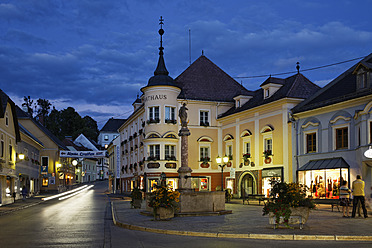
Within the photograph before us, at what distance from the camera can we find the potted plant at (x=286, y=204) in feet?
49.7

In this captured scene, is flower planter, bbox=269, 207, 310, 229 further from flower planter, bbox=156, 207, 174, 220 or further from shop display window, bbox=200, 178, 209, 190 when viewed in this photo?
shop display window, bbox=200, 178, 209, 190

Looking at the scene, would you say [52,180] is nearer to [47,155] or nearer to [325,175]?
[47,155]

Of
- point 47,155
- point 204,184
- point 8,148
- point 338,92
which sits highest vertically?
point 338,92

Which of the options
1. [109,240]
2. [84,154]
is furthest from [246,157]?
[109,240]

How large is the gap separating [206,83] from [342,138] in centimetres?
2055

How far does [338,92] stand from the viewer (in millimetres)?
31656

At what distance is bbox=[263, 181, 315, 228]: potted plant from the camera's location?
49.7 feet

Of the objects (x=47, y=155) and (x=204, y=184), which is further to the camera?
(x=47, y=155)

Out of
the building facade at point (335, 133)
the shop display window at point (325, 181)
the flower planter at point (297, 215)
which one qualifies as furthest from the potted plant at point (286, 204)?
the shop display window at point (325, 181)

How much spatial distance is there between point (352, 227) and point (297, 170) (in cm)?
1886

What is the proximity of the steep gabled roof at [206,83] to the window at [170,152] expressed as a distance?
5144 mm

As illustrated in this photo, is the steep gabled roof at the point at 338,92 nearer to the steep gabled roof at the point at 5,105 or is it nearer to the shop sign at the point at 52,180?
the steep gabled roof at the point at 5,105

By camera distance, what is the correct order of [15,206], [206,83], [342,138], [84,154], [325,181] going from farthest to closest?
[84,154], [206,83], [15,206], [325,181], [342,138]

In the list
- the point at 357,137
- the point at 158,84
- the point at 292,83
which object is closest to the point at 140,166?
the point at 158,84
